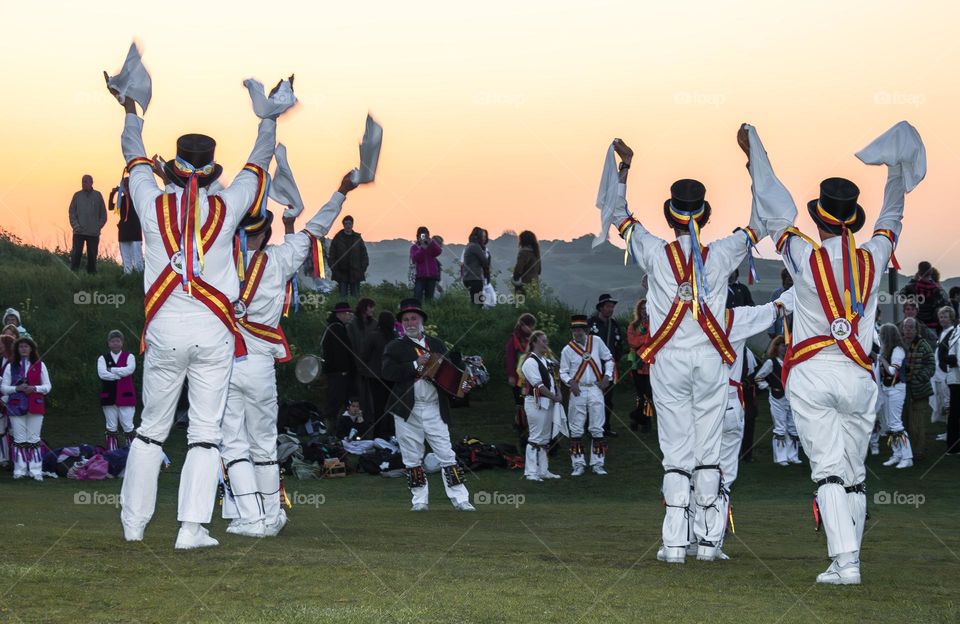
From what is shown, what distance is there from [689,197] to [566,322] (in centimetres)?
1855

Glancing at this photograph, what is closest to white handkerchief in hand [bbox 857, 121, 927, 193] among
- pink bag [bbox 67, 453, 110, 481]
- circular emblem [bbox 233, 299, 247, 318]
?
circular emblem [bbox 233, 299, 247, 318]

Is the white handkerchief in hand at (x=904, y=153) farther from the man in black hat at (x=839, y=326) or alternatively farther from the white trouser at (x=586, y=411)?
the white trouser at (x=586, y=411)

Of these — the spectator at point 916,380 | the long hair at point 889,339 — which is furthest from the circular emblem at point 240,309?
the spectator at point 916,380

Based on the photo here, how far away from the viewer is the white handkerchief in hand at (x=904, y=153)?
912 centimetres

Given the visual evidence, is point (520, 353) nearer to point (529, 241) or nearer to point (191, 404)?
point (529, 241)

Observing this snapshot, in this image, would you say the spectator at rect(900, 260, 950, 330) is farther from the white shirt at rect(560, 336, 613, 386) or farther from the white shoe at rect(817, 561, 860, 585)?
the white shoe at rect(817, 561, 860, 585)

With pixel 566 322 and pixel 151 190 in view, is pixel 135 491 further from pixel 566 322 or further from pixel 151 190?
pixel 566 322

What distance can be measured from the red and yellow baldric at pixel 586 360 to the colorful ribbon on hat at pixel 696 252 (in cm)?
944

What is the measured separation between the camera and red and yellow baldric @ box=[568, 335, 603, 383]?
63.6ft

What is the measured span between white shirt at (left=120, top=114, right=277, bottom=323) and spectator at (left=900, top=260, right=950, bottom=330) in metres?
16.9

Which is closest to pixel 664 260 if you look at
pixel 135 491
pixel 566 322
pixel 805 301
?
pixel 805 301

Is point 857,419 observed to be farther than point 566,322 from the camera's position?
No

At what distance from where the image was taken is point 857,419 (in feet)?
29.1

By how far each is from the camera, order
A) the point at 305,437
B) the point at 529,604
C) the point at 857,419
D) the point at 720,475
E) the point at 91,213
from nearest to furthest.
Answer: the point at 529,604 < the point at 857,419 < the point at 720,475 < the point at 305,437 < the point at 91,213
